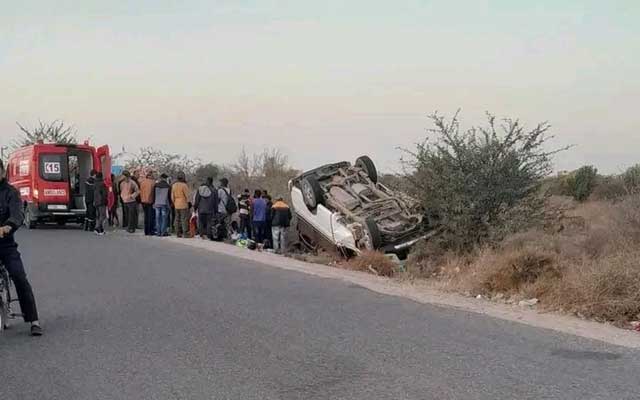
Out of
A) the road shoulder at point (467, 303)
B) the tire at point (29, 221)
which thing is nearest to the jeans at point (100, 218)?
the tire at point (29, 221)

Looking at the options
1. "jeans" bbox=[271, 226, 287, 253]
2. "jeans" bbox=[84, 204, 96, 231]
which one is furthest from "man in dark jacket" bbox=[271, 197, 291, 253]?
"jeans" bbox=[84, 204, 96, 231]

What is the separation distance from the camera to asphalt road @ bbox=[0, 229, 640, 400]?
5773 mm

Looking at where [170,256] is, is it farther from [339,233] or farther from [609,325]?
[609,325]

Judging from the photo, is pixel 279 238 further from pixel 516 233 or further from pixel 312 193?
pixel 516 233

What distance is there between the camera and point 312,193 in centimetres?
1700

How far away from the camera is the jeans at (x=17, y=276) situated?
7.55 m

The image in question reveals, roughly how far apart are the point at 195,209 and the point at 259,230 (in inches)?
83.9

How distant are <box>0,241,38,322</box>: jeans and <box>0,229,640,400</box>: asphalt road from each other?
268mm

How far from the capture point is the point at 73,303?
9445 millimetres

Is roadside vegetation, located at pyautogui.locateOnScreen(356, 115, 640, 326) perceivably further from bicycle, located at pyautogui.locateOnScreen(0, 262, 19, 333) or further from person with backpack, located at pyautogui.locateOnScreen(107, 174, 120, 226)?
person with backpack, located at pyautogui.locateOnScreen(107, 174, 120, 226)

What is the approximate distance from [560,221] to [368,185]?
5.06m

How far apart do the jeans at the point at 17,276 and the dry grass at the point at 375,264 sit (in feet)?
25.1

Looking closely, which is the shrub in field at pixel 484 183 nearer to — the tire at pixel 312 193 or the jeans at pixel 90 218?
the tire at pixel 312 193

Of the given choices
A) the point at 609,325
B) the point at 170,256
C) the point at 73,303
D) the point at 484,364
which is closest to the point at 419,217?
the point at 170,256
